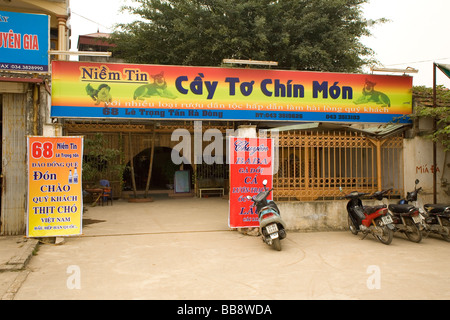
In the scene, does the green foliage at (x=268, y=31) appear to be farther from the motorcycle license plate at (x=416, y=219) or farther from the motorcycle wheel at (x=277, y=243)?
the motorcycle wheel at (x=277, y=243)

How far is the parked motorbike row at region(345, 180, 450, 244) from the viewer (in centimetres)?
678

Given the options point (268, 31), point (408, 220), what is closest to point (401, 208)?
point (408, 220)

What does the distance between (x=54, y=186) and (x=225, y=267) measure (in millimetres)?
3835

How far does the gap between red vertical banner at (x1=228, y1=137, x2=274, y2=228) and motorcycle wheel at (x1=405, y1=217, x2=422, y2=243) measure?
9.04 ft

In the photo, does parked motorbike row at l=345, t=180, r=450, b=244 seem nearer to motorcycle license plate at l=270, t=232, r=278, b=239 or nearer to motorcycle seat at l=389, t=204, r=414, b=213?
motorcycle seat at l=389, t=204, r=414, b=213

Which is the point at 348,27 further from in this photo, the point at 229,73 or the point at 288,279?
the point at 288,279

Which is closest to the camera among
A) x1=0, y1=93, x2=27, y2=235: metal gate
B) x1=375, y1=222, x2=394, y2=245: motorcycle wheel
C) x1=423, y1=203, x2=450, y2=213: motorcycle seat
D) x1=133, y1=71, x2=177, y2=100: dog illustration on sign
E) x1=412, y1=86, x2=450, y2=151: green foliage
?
x1=375, y1=222, x2=394, y2=245: motorcycle wheel

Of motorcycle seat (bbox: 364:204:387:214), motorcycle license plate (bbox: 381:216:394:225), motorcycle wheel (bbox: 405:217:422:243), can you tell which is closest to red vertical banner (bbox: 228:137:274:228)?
motorcycle seat (bbox: 364:204:387:214)

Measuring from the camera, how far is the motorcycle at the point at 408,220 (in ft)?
22.5

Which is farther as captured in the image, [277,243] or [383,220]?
[383,220]

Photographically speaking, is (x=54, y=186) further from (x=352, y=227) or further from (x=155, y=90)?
(x=352, y=227)

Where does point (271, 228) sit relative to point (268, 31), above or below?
below

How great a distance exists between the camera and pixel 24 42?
8.02 metres

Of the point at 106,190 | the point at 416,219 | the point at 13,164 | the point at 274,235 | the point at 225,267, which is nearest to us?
the point at 225,267
